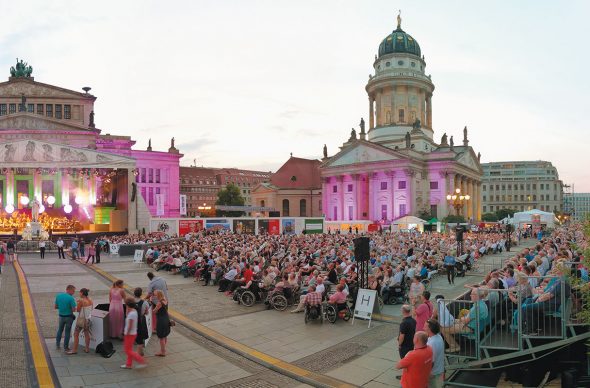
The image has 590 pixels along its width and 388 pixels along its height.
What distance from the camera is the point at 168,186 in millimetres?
67875

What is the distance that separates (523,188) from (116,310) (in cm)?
15213

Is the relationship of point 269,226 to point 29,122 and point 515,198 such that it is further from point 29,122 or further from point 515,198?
point 515,198

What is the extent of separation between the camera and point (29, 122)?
5784cm

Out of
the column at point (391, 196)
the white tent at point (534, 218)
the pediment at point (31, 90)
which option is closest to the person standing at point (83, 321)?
the white tent at point (534, 218)

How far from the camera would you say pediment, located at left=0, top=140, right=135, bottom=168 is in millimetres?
43531

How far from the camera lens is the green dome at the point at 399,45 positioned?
8769 centimetres

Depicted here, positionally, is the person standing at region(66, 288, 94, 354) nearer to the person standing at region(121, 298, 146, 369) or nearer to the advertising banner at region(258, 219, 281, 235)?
the person standing at region(121, 298, 146, 369)

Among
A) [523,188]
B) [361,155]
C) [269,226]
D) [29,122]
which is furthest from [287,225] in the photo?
[523,188]

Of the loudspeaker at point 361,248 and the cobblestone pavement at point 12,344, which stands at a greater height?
the loudspeaker at point 361,248

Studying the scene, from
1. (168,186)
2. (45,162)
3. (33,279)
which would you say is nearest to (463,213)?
(168,186)

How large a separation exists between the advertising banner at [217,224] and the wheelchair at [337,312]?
3228 centimetres

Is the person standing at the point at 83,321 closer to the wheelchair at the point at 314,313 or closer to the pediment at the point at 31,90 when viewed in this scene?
the wheelchair at the point at 314,313

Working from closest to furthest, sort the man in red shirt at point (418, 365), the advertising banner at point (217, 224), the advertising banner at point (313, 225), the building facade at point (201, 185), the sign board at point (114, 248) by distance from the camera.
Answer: the man in red shirt at point (418, 365), the sign board at point (114, 248), the advertising banner at point (217, 224), the advertising banner at point (313, 225), the building facade at point (201, 185)

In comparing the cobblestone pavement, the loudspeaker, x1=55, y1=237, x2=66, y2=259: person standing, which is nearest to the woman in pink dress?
the cobblestone pavement
